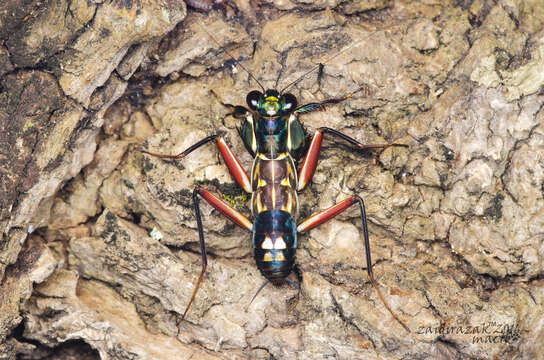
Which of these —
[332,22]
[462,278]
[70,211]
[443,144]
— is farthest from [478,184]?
[70,211]

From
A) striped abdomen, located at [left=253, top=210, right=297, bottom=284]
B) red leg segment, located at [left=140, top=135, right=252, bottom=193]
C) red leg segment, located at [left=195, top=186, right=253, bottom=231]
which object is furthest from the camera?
red leg segment, located at [left=140, top=135, right=252, bottom=193]

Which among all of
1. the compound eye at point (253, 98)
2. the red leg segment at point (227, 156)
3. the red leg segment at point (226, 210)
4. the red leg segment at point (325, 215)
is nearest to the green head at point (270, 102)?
the compound eye at point (253, 98)

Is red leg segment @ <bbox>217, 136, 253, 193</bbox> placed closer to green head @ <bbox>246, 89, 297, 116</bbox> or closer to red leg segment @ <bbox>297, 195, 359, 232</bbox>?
green head @ <bbox>246, 89, 297, 116</bbox>

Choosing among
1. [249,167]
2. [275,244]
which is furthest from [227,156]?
[275,244]

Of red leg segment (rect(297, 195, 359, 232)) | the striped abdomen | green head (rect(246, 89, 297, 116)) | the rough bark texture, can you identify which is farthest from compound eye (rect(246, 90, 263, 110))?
red leg segment (rect(297, 195, 359, 232))

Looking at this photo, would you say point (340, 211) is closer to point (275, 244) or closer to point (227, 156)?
point (275, 244)

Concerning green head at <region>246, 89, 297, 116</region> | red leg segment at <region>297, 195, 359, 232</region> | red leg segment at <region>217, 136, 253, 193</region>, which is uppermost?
green head at <region>246, 89, 297, 116</region>

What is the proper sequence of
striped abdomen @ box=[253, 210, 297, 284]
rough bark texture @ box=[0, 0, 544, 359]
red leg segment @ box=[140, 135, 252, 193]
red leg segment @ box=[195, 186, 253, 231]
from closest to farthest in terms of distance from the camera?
rough bark texture @ box=[0, 0, 544, 359] → striped abdomen @ box=[253, 210, 297, 284] → red leg segment @ box=[195, 186, 253, 231] → red leg segment @ box=[140, 135, 252, 193]

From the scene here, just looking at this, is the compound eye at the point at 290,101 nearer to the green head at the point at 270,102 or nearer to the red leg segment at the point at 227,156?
the green head at the point at 270,102

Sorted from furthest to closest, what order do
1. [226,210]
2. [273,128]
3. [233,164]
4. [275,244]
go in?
[273,128] < [233,164] < [226,210] < [275,244]
